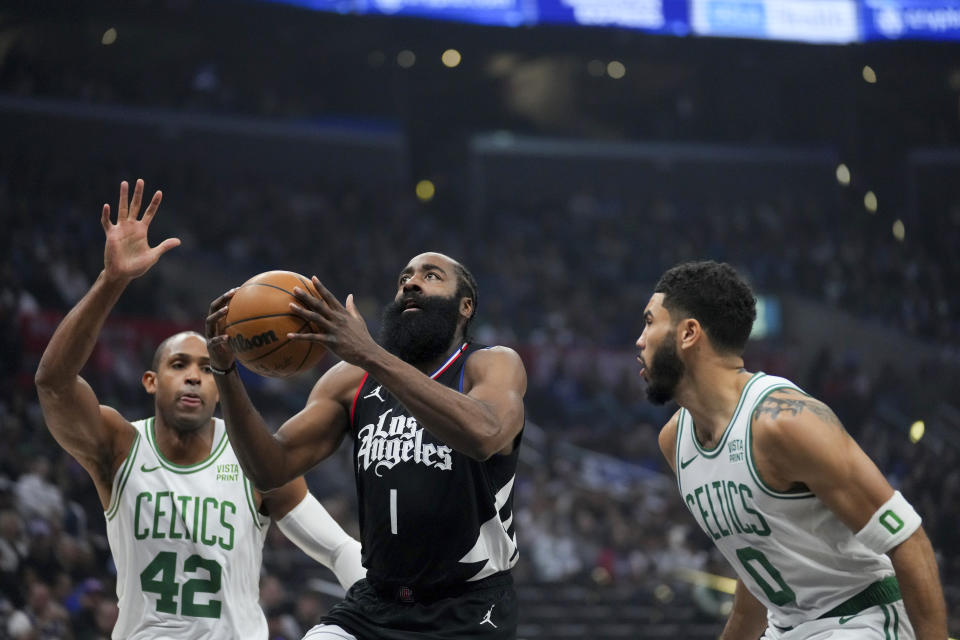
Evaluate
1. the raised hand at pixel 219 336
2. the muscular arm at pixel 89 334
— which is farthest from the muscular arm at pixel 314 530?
the raised hand at pixel 219 336

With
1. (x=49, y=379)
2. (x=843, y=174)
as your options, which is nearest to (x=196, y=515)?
(x=49, y=379)

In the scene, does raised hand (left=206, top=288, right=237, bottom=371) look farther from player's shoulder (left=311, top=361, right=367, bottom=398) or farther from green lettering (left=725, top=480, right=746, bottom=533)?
green lettering (left=725, top=480, right=746, bottom=533)

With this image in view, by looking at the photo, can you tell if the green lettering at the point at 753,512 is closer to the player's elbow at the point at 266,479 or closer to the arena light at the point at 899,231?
the player's elbow at the point at 266,479

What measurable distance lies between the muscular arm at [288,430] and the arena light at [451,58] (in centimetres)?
1576

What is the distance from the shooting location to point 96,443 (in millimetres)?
4273

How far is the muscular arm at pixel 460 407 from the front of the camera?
10.2 feet

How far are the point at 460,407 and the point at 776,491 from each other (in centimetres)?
98

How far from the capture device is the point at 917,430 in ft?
52.0

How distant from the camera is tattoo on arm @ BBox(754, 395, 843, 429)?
3.08m

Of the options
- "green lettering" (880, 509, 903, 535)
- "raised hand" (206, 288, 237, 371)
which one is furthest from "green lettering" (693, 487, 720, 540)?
"raised hand" (206, 288, 237, 371)

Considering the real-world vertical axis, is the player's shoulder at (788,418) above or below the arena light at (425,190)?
below

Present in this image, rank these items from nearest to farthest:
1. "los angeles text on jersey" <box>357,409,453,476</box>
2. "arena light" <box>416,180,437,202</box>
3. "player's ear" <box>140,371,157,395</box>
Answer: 1. "los angeles text on jersey" <box>357,409,453,476</box>
2. "player's ear" <box>140,371,157,395</box>
3. "arena light" <box>416,180,437,202</box>

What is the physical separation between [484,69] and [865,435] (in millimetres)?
9657

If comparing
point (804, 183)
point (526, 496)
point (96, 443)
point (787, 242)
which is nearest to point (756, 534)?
point (96, 443)
